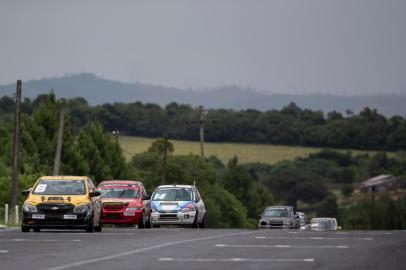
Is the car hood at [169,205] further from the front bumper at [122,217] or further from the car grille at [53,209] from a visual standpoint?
the car grille at [53,209]

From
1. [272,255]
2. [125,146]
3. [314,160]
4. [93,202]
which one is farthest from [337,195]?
[272,255]

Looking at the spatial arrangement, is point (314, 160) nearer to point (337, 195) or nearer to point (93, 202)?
point (337, 195)

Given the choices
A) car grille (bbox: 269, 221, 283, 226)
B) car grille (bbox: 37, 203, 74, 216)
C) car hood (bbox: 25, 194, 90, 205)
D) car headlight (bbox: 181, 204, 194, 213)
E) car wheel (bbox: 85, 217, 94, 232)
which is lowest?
car wheel (bbox: 85, 217, 94, 232)

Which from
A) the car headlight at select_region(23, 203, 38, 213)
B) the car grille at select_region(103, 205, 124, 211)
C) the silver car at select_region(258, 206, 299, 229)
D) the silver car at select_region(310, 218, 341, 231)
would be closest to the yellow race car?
the car headlight at select_region(23, 203, 38, 213)

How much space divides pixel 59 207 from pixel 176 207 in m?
8.25

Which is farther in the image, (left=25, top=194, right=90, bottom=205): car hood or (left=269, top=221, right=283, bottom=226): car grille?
(left=269, top=221, right=283, bottom=226): car grille

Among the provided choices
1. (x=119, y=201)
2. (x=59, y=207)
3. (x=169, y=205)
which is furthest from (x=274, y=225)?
(x=59, y=207)

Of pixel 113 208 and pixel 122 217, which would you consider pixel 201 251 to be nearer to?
pixel 122 217

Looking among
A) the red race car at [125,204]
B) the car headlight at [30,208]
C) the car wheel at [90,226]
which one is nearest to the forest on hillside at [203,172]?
the red race car at [125,204]

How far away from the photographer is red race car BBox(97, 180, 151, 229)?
42.7 metres

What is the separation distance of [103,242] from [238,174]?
451ft

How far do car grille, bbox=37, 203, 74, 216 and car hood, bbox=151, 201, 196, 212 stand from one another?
26.5ft

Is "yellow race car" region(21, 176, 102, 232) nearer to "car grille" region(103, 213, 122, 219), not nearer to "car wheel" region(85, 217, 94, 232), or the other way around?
"car wheel" region(85, 217, 94, 232)

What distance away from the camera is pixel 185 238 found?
29.7 meters
